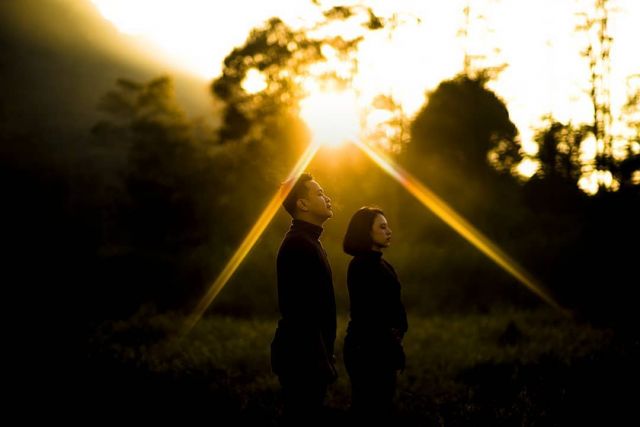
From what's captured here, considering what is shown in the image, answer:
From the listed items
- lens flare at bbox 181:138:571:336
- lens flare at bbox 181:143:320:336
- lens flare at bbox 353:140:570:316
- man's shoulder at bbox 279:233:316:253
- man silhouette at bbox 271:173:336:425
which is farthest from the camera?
lens flare at bbox 353:140:570:316

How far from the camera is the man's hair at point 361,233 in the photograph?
15.9 ft

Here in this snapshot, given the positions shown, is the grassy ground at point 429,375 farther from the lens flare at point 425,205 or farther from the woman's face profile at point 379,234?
the lens flare at point 425,205

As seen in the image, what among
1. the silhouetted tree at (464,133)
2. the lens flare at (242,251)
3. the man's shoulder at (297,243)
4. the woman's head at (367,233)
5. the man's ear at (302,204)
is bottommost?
the lens flare at (242,251)

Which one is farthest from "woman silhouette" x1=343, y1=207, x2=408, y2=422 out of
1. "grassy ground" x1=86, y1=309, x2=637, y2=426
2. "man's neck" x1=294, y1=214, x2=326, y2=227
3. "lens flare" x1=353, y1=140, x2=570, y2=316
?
"lens flare" x1=353, y1=140, x2=570, y2=316

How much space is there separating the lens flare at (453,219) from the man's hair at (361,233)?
13278 mm

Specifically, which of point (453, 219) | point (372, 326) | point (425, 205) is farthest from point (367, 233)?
point (425, 205)

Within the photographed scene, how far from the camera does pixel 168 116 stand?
4191cm

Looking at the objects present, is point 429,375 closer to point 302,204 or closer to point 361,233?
point 361,233

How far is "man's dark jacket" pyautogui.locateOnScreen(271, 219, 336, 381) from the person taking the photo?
3980 millimetres

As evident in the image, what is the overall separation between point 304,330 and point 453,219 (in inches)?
836

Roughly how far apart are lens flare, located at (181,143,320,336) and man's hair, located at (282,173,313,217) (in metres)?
7.38

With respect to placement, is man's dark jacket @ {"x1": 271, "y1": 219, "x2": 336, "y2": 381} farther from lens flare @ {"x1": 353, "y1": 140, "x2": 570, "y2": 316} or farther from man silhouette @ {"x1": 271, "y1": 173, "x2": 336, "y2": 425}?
lens flare @ {"x1": 353, "y1": 140, "x2": 570, "y2": 316}

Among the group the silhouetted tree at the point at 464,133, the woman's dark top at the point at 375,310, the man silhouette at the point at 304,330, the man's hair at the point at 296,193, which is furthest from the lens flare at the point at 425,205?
the man silhouette at the point at 304,330

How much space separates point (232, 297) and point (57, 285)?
5.38 meters
